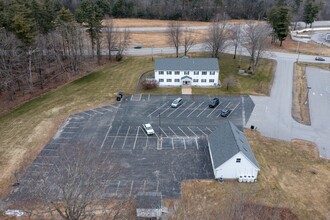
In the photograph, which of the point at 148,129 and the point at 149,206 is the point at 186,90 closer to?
the point at 148,129

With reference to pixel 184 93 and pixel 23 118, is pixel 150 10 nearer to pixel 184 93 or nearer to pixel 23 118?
pixel 184 93

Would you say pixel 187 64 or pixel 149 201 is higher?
pixel 187 64

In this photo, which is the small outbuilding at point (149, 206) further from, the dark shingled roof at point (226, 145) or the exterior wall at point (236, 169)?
the dark shingled roof at point (226, 145)

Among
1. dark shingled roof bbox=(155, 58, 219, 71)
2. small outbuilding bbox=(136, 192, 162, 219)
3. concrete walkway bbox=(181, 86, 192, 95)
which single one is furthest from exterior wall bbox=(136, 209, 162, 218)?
dark shingled roof bbox=(155, 58, 219, 71)

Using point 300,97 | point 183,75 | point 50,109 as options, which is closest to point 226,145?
point 183,75

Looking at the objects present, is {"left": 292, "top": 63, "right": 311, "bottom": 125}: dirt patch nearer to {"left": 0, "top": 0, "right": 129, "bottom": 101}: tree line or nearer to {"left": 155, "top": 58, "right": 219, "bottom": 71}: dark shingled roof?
{"left": 155, "top": 58, "right": 219, "bottom": 71}: dark shingled roof

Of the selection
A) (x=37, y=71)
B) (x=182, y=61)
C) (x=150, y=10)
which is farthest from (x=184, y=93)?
(x=150, y=10)

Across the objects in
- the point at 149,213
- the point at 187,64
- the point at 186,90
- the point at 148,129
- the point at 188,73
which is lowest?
the point at 149,213
